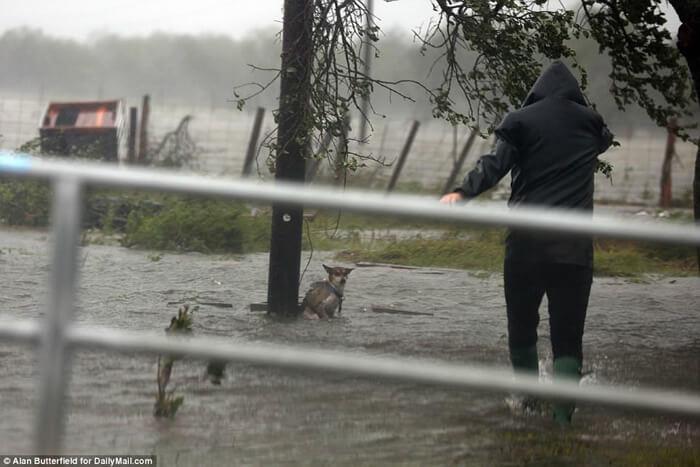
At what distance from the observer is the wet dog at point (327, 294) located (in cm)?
559

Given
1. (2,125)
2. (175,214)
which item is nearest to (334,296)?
(175,214)

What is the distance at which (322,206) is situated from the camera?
2406mm

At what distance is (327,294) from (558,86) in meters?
1.99

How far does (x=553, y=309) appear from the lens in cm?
457

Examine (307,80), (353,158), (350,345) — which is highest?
(307,80)

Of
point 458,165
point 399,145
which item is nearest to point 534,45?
point 458,165

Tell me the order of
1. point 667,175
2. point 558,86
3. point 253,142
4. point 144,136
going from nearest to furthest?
point 558,86
point 253,142
point 144,136
point 667,175

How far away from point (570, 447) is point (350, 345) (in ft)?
3.22

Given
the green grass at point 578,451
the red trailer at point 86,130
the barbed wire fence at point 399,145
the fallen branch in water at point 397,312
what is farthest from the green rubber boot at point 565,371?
the barbed wire fence at point 399,145

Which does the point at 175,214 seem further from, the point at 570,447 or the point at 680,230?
the point at 680,230

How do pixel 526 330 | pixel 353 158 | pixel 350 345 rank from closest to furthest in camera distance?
1. pixel 350 345
2. pixel 526 330
3. pixel 353 158

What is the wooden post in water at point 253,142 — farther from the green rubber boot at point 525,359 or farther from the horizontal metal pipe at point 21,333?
the horizontal metal pipe at point 21,333

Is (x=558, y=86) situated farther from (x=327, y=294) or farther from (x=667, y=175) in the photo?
(x=667, y=175)

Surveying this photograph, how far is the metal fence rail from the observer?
237cm
